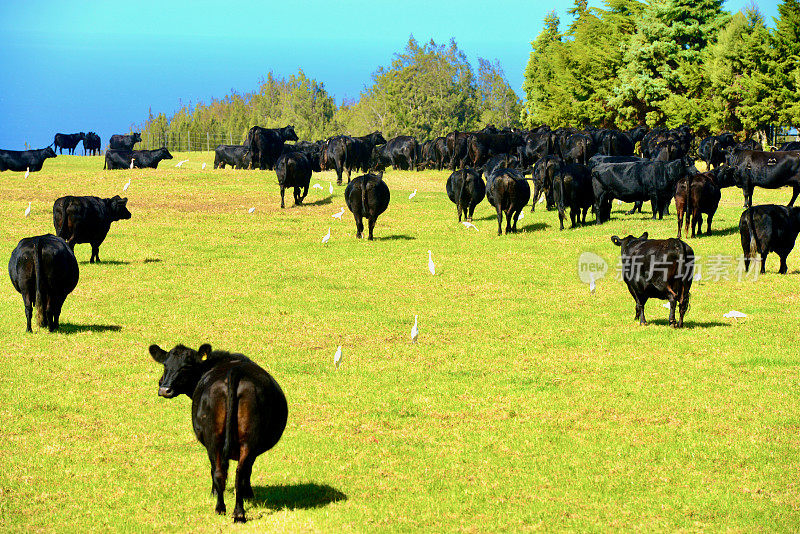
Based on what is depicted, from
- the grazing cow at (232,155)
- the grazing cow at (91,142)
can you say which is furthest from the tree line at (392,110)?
the grazing cow at (232,155)

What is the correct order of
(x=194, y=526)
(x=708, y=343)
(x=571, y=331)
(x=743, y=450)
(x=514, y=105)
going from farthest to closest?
(x=514, y=105) → (x=571, y=331) → (x=708, y=343) → (x=743, y=450) → (x=194, y=526)

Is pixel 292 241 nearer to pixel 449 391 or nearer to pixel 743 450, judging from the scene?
pixel 449 391

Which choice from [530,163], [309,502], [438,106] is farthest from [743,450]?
[438,106]

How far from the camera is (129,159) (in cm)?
5731

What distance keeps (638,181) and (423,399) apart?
20368 mm

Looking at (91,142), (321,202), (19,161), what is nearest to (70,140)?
(91,142)

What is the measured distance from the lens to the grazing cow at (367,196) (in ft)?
97.6

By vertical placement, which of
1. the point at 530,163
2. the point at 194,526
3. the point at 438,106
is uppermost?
the point at 438,106

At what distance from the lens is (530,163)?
53.2 m

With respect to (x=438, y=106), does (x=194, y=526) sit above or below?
below

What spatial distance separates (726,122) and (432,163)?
2099 centimetres

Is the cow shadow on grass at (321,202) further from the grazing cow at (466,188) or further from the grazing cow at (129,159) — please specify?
the grazing cow at (129,159)

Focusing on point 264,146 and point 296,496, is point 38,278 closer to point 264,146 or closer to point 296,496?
point 296,496

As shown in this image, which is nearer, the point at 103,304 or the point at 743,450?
the point at 743,450
